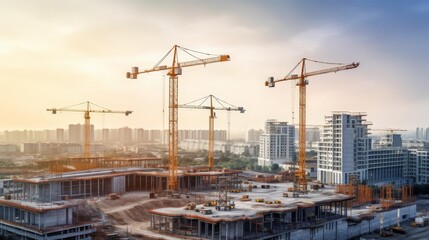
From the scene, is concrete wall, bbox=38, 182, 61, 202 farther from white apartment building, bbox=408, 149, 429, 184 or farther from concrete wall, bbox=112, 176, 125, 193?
white apartment building, bbox=408, 149, 429, 184

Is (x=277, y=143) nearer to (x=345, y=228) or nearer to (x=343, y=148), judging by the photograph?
(x=343, y=148)

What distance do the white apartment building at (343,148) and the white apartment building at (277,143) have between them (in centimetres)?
3160

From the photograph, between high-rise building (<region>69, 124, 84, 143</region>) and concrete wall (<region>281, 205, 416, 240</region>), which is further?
high-rise building (<region>69, 124, 84, 143</region>)

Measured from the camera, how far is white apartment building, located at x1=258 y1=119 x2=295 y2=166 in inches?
4284

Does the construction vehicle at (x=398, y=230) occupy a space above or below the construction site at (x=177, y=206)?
below

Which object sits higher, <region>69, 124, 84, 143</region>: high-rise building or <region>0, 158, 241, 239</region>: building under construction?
<region>69, 124, 84, 143</region>: high-rise building

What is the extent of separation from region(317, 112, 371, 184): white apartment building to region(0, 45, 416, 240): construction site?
1052cm

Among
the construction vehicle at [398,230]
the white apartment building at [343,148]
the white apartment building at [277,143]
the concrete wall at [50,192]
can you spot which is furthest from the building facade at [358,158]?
the concrete wall at [50,192]

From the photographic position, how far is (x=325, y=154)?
249ft

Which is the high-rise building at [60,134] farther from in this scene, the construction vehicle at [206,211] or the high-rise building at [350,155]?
the construction vehicle at [206,211]

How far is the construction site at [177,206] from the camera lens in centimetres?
3234

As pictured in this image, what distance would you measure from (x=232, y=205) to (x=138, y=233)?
25.4ft

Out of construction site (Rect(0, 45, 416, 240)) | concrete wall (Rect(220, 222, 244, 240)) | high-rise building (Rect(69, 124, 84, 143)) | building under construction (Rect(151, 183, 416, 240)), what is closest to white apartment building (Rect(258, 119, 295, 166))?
construction site (Rect(0, 45, 416, 240))

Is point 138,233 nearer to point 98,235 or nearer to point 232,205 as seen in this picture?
point 98,235
